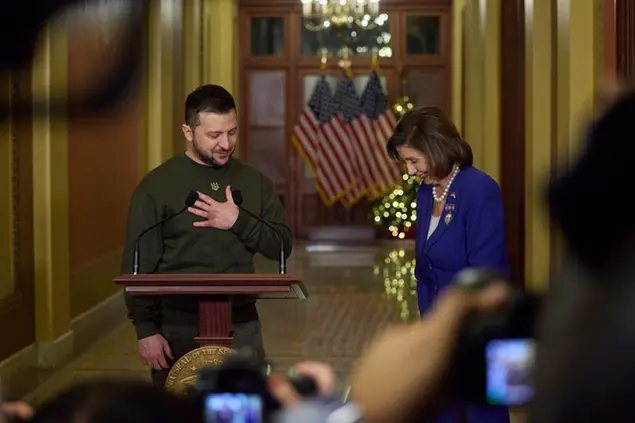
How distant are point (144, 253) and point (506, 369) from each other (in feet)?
9.23

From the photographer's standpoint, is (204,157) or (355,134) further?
(355,134)

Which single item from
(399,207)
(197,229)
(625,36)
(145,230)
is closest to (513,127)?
(625,36)

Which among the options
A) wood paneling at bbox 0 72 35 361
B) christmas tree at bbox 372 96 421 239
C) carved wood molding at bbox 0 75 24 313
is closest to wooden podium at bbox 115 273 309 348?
wood paneling at bbox 0 72 35 361

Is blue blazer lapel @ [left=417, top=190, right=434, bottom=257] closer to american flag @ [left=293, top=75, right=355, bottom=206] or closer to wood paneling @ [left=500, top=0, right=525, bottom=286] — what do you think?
wood paneling @ [left=500, top=0, right=525, bottom=286]

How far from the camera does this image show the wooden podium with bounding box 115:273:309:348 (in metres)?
3.17

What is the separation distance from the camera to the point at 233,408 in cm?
88

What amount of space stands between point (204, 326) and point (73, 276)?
16.0ft

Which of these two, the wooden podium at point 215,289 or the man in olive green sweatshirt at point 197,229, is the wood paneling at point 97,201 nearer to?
the man in olive green sweatshirt at point 197,229

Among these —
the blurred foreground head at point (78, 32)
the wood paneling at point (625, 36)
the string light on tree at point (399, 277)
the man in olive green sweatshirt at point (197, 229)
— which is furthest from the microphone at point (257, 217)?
the string light on tree at point (399, 277)

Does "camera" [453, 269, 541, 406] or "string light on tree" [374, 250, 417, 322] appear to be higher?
"camera" [453, 269, 541, 406]

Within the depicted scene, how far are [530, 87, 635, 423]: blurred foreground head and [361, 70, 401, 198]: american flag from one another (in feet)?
46.2

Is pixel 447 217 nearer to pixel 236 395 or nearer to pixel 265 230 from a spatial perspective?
pixel 265 230

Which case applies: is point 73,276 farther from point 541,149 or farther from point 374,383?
point 374,383

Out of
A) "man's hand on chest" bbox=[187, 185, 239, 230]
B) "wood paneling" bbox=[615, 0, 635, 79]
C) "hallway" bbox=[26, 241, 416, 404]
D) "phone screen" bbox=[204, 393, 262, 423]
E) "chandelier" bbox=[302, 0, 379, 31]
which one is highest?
"chandelier" bbox=[302, 0, 379, 31]
